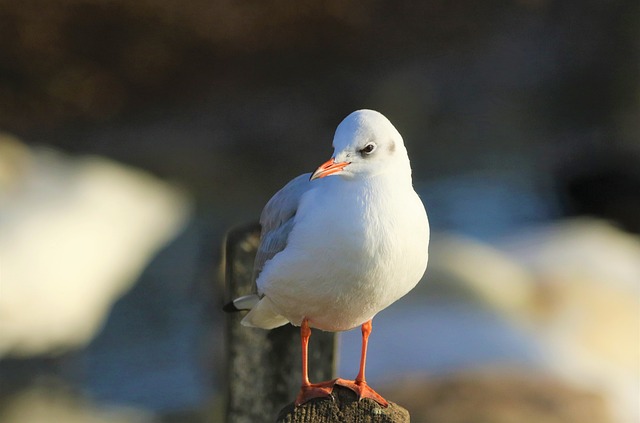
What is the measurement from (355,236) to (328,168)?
9 centimetres

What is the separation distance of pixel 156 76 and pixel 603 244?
5.41 ft

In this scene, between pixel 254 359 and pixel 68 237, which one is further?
pixel 68 237

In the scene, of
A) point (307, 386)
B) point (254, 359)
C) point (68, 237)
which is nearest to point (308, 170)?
point (68, 237)

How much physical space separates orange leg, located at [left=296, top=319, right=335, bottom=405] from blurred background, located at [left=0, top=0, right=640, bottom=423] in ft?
3.62

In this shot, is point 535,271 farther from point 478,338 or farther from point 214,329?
point 214,329

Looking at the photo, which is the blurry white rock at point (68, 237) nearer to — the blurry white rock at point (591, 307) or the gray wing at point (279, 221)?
the blurry white rock at point (591, 307)

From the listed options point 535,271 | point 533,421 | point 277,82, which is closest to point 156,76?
point 277,82

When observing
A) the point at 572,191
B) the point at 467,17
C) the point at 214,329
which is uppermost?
the point at 467,17

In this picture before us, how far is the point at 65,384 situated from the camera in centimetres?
298

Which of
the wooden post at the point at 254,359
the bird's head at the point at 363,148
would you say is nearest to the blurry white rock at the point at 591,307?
the wooden post at the point at 254,359

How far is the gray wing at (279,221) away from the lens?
1.35 metres

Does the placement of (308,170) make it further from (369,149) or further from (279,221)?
(369,149)

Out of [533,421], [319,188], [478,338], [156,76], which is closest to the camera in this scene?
[319,188]

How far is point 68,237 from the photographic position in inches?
123
